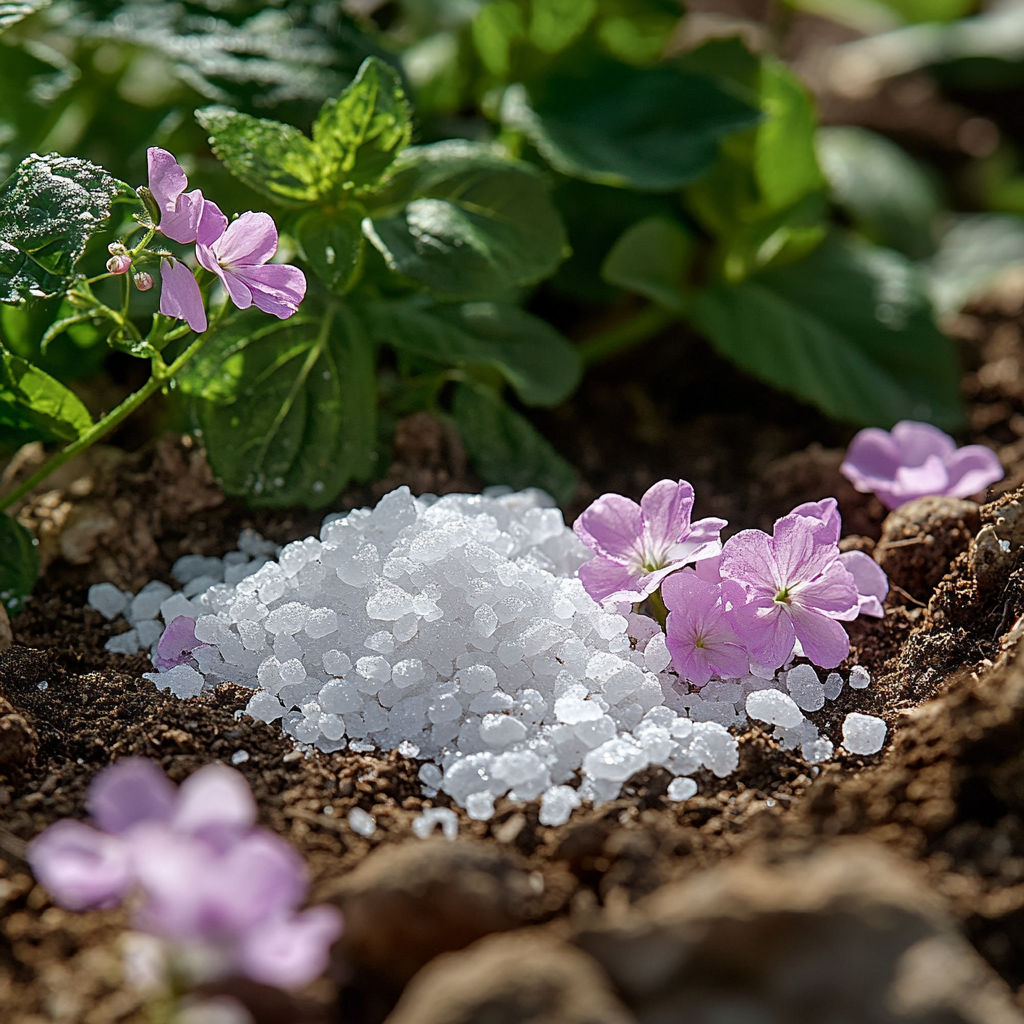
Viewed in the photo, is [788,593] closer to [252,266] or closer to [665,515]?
[665,515]

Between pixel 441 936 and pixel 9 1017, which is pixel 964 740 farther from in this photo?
pixel 9 1017

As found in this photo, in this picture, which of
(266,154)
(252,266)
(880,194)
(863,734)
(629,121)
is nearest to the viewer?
(863,734)

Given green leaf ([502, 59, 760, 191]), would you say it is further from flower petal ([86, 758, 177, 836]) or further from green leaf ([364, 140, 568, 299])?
flower petal ([86, 758, 177, 836])

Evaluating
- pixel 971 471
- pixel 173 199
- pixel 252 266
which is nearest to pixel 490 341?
pixel 252 266

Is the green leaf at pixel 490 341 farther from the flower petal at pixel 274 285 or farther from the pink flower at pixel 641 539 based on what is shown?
the pink flower at pixel 641 539

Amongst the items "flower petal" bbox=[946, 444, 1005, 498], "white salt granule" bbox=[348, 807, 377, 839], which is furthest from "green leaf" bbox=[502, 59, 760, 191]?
"white salt granule" bbox=[348, 807, 377, 839]

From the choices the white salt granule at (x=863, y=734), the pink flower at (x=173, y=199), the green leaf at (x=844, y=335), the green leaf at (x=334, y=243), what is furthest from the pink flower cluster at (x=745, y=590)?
the green leaf at (x=844, y=335)

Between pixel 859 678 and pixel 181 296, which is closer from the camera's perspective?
pixel 181 296
